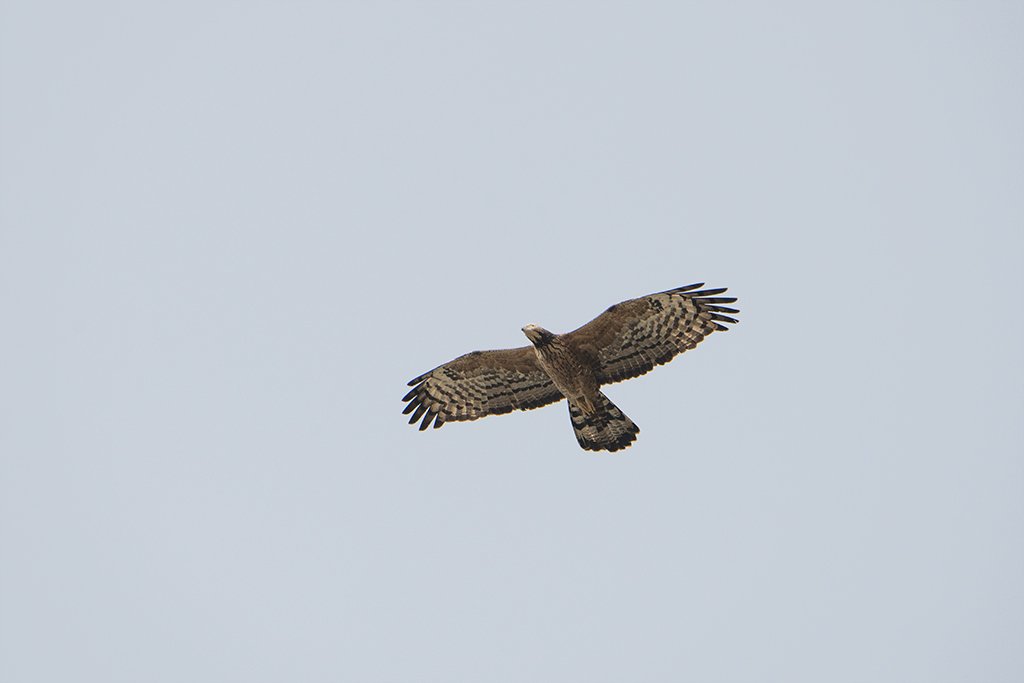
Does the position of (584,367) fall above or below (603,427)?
above

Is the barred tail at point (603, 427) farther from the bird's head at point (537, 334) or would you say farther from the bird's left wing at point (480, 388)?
the bird's head at point (537, 334)

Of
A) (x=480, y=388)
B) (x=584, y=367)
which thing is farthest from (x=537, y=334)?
(x=480, y=388)

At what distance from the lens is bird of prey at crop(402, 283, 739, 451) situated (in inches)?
648

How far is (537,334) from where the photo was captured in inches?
643

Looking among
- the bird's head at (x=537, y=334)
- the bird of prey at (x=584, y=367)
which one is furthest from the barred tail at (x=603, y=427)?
the bird's head at (x=537, y=334)

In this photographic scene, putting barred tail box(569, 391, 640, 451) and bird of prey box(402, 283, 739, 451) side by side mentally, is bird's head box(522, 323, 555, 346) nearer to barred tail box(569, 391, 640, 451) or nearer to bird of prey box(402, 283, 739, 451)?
bird of prey box(402, 283, 739, 451)

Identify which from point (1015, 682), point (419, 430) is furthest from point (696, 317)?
point (1015, 682)

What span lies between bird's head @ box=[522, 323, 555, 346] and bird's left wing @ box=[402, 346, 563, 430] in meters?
0.50

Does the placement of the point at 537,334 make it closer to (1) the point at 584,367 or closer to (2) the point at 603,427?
(1) the point at 584,367

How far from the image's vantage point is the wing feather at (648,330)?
53.9 ft

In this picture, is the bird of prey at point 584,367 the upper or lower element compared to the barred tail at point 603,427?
upper

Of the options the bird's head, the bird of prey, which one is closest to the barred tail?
the bird of prey

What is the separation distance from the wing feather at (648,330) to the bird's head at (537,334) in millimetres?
252

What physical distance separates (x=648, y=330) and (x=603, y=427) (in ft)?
4.55
